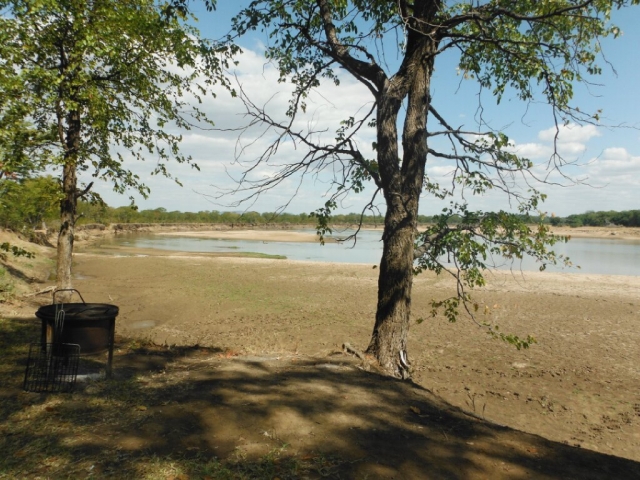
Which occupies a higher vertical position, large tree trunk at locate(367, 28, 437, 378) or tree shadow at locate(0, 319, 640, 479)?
large tree trunk at locate(367, 28, 437, 378)

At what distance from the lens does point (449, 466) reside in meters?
3.29

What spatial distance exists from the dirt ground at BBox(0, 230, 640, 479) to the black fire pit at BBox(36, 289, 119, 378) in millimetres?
477

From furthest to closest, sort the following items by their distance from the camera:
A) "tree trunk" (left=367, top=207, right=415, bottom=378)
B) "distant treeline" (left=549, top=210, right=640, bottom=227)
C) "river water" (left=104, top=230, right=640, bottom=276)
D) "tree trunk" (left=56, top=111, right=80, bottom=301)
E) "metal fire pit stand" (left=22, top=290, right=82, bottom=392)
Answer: "distant treeline" (left=549, top=210, right=640, bottom=227), "river water" (left=104, top=230, right=640, bottom=276), "tree trunk" (left=56, top=111, right=80, bottom=301), "tree trunk" (left=367, top=207, right=415, bottom=378), "metal fire pit stand" (left=22, top=290, right=82, bottom=392)

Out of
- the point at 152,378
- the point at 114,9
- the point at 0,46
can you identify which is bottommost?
the point at 152,378

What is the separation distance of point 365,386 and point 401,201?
8.35 feet

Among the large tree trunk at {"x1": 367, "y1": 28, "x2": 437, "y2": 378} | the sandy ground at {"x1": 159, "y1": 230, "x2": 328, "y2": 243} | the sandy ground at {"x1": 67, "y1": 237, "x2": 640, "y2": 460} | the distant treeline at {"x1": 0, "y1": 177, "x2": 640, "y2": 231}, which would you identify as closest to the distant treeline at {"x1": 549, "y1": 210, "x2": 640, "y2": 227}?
the distant treeline at {"x1": 0, "y1": 177, "x2": 640, "y2": 231}

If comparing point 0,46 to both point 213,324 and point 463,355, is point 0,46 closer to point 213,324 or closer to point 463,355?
point 213,324

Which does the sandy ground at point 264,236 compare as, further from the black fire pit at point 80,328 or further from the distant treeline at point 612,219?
the distant treeline at point 612,219

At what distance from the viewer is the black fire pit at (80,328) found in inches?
184

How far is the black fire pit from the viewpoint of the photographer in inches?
184

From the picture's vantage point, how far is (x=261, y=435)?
3.67 m

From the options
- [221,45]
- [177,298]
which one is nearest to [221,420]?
[221,45]

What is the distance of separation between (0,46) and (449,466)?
844 cm

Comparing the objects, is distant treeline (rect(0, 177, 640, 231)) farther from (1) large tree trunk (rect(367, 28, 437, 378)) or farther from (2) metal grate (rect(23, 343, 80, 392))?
(2) metal grate (rect(23, 343, 80, 392))
